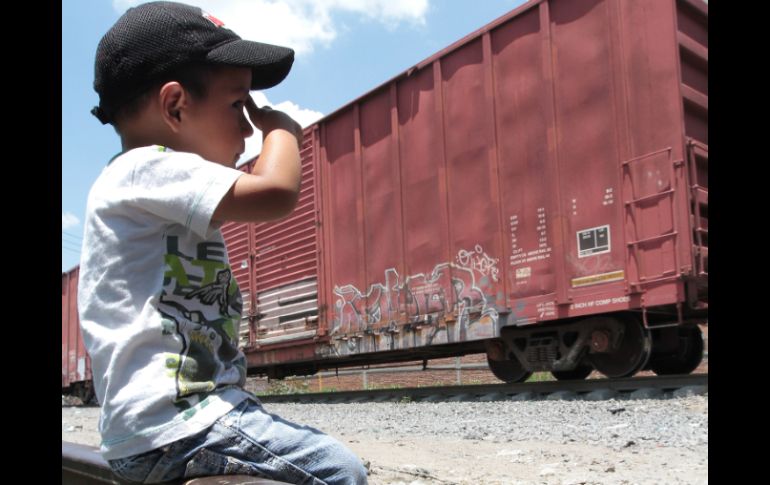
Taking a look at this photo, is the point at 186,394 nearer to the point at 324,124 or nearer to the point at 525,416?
the point at 525,416

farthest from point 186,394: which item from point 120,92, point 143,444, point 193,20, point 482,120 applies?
point 482,120

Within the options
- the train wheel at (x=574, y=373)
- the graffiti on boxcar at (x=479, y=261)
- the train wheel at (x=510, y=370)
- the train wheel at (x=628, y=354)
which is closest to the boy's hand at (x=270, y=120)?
the train wheel at (x=628, y=354)

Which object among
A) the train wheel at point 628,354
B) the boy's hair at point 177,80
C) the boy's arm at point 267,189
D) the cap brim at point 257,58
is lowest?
the train wheel at point 628,354

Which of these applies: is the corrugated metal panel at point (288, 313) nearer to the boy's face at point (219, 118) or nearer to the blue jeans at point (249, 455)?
the boy's face at point (219, 118)

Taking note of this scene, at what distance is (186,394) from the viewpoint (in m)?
1.14

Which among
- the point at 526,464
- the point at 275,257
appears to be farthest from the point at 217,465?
the point at 275,257

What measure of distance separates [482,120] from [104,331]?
7549 millimetres

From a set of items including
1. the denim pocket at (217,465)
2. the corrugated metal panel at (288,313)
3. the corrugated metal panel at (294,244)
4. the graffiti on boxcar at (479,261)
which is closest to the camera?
the denim pocket at (217,465)

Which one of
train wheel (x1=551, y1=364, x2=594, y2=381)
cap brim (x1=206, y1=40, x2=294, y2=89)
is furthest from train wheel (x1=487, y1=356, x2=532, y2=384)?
cap brim (x1=206, y1=40, x2=294, y2=89)

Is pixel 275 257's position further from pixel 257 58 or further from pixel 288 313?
pixel 257 58

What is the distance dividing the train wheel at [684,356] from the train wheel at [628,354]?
1345 millimetres

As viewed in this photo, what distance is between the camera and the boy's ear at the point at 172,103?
1.27 m

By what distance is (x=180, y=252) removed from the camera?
1.25 m

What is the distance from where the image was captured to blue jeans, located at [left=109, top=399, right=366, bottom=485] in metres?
1.13
